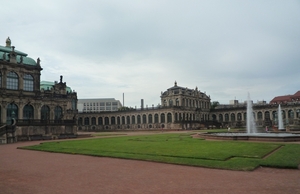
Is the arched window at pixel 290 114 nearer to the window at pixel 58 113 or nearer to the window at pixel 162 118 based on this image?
the window at pixel 162 118

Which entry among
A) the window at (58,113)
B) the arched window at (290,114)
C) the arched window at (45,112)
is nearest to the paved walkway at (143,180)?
the arched window at (45,112)

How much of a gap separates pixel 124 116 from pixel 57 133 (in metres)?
60.6

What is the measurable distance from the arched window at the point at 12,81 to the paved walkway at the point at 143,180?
39.8 meters

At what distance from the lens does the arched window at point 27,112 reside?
51216 millimetres

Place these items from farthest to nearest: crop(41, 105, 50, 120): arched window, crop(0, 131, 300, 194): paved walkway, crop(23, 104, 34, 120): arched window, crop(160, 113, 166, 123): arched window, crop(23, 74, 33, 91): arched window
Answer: crop(160, 113, 166, 123): arched window, crop(41, 105, 50, 120): arched window, crop(23, 74, 33, 91): arched window, crop(23, 104, 34, 120): arched window, crop(0, 131, 300, 194): paved walkway

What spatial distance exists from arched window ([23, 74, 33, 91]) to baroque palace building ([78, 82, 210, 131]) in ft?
178

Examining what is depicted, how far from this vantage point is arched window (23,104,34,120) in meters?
51.2

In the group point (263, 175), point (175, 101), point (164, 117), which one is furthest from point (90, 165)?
point (175, 101)

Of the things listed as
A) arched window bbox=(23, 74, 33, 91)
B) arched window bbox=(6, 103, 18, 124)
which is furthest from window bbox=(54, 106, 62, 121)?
arched window bbox=(6, 103, 18, 124)

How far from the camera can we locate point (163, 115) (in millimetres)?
99625

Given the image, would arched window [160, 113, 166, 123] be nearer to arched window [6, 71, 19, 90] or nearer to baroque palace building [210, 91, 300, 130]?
baroque palace building [210, 91, 300, 130]

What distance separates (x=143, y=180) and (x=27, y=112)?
154ft

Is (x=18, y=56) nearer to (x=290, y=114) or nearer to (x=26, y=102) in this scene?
(x=26, y=102)

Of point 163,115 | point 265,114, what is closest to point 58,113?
point 163,115
